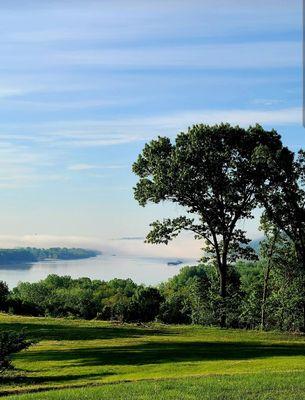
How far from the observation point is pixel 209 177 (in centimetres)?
5222

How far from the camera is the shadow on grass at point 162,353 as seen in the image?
31.9m

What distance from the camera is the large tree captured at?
51.9 metres

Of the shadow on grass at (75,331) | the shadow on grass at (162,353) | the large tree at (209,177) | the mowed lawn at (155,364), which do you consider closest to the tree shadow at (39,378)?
the mowed lawn at (155,364)

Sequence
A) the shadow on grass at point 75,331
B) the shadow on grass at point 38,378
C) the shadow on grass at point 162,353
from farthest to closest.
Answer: the shadow on grass at point 75,331, the shadow on grass at point 162,353, the shadow on grass at point 38,378

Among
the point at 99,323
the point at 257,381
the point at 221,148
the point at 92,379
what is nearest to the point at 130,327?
the point at 99,323

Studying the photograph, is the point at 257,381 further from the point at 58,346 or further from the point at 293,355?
the point at 58,346

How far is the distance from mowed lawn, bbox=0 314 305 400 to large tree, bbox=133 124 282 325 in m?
10.2

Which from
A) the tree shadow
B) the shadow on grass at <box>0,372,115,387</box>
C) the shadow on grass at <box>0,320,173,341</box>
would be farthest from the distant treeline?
the shadow on grass at <box>0,372,115,387</box>

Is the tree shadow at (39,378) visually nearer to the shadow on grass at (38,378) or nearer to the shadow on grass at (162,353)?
the shadow on grass at (38,378)

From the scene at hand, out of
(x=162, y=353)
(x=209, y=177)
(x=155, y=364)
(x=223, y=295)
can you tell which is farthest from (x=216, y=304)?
(x=155, y=364)

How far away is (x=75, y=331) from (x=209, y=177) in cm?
1758

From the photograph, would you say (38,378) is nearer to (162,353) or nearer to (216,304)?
(162,353)

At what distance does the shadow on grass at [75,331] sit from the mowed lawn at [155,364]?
0.22 feet

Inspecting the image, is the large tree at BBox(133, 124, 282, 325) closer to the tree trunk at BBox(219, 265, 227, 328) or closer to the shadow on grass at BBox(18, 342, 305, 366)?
the tree trunk at BBox(219, 265, 227, 328)
